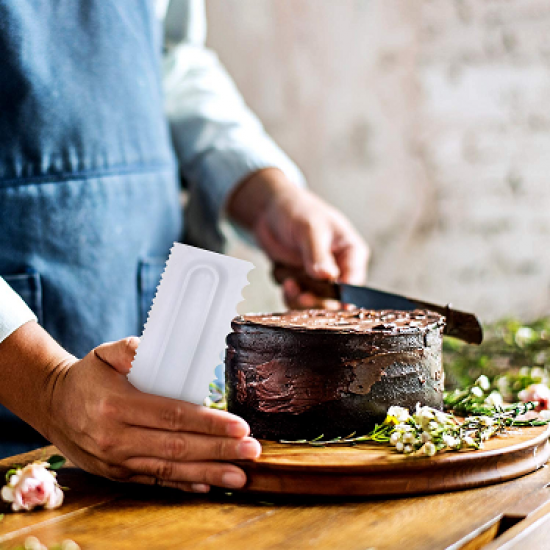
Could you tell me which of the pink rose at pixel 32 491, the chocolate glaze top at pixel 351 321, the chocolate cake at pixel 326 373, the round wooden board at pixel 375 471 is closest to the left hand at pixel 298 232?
the chocolate glaze top at pixel 351 321

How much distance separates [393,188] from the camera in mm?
2531

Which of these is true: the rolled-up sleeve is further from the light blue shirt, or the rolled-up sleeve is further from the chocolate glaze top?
the chocolate glaze top

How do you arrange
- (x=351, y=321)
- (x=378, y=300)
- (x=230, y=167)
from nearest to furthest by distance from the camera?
(x=351, y=321)
(x=378, y=300)
(x=230, y=167)

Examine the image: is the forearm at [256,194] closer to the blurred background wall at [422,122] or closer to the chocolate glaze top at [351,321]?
the chocolate glaze top at [351,321]

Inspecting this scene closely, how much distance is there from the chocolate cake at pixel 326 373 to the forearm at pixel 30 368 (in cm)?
26

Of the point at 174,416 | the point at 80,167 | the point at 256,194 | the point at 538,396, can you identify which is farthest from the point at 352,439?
the point at 256,194

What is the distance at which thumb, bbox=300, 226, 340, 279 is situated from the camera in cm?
154

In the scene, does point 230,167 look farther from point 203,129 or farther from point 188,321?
point 188,321

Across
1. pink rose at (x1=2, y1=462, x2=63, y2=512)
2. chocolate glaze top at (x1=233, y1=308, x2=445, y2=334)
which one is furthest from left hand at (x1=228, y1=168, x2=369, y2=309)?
pink rose at (x1=2, y1=462, x2=63, y2=512)

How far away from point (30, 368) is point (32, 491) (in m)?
0.20

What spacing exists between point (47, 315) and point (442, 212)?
1.54m

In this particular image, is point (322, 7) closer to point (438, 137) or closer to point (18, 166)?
point (438, 137)

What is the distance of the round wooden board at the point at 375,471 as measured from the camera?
843mm

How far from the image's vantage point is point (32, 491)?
811 millimetres
